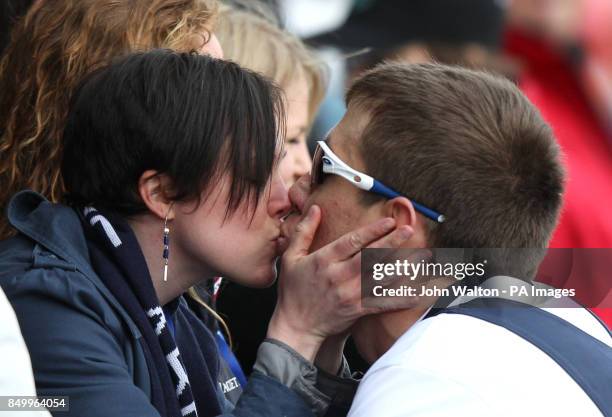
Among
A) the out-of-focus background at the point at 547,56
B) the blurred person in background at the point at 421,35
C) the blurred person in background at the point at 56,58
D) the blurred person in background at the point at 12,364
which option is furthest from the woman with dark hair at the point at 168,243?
the blurred person in background at the point at 421,35

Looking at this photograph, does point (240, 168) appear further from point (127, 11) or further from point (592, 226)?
point (592, 226)

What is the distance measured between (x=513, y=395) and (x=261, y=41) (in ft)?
7.42

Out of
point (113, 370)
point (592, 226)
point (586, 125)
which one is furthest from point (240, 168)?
point (586, 125)

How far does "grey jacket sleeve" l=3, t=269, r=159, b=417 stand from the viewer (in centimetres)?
217

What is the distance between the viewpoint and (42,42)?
3.05 m

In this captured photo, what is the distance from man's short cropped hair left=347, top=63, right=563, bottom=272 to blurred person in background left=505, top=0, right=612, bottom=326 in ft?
6.03

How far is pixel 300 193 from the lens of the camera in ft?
8.81

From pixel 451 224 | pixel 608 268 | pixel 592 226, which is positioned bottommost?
pixel 592 226

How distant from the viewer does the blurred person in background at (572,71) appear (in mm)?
4426

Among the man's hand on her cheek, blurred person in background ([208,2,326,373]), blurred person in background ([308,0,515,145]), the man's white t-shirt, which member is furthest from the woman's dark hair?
blurred person in background ([308,0,515,145])

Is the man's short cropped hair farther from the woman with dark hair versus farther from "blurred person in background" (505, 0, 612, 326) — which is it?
"blurred person in background" (505, 0, 612, 326)

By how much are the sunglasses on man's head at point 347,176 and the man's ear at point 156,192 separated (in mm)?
367

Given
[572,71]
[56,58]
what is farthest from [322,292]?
[572,71]

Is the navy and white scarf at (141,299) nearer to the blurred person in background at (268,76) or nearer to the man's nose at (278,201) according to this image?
the man's nose at (278,201)
